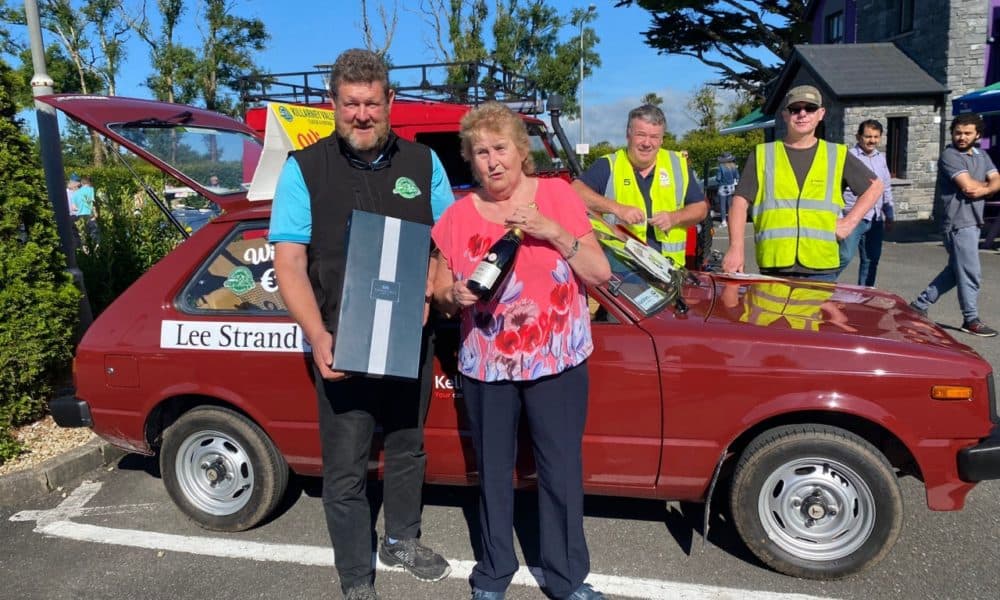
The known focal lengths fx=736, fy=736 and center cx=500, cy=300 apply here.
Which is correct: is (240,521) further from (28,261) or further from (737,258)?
(737,258)

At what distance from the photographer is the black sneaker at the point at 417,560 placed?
308 centimetres

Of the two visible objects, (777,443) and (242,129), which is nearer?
(777,443)

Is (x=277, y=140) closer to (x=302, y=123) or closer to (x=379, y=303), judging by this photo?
(x=302, y=123)

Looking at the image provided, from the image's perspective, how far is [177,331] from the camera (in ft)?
11.2

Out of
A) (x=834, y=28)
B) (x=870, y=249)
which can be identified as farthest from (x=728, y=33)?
(x=870, y=249)

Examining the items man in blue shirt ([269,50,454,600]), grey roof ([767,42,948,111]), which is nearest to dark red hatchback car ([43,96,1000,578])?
man in blue shirt ([269,50,454,600])

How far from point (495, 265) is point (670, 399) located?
109cm

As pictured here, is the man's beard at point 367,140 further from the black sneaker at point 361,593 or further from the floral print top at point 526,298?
the black sneaker at point 361,593

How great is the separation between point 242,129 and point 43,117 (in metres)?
1.50

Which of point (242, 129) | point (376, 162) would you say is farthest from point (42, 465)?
point (376, 162)

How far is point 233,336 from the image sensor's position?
334cm

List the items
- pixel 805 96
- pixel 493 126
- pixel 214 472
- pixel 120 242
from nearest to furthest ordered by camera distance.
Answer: pixel 493 126
pixel 214 472
pixel 805 96
pixel 120 242

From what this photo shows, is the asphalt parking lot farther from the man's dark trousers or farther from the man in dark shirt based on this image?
the man in dark shirt

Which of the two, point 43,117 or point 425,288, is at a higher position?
point 43,117
